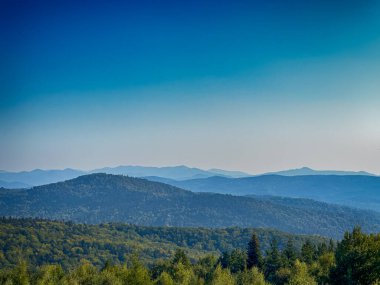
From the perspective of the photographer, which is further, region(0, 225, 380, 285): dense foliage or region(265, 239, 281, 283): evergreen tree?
region(265, 239, 281, 283): evergreen tree

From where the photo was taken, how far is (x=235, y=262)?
93.4 meters

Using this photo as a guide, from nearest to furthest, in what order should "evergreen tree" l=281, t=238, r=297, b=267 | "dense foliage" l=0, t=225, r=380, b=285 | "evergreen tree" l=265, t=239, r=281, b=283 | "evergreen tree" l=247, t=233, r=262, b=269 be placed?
"dense foliage" l=0, t=225, r=380, b=285 → "evergreen tree" l=265, t=239, r=281, b=283 → "evergreen tree" l=281, t=238, r=297, b=267 → "evergreen tree" l=247, t=233, r=262, b=269

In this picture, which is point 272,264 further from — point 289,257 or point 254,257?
point 289,257

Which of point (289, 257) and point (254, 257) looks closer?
point (254, 257)

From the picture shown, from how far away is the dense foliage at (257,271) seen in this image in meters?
40.9

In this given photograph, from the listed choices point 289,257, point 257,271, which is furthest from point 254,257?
point 257,271

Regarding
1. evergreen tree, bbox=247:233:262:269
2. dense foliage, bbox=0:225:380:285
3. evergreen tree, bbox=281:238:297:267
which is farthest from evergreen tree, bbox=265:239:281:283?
evergreen tree, bbox=247:233:262:269

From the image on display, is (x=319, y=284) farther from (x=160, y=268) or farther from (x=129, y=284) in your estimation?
(x=160, y=268)

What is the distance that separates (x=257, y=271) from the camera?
253ft

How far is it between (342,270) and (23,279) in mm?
47693

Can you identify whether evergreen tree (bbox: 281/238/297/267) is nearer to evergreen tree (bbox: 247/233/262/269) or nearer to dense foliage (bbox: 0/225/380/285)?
dense foliage (bbox: 0/225/380/285)

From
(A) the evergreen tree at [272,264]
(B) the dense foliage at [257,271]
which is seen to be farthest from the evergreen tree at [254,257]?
(A) the evergreen tree at [272,264]

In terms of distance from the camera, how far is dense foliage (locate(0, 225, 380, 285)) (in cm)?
4091

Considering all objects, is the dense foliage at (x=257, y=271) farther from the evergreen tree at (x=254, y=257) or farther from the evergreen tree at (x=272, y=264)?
the evergreen tree at (x=254, y=257)
